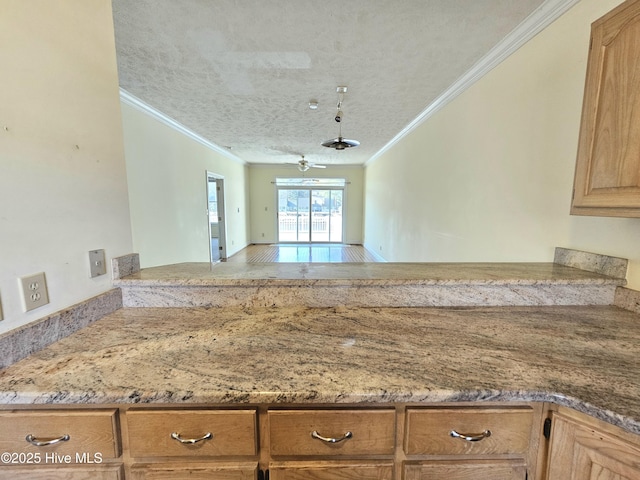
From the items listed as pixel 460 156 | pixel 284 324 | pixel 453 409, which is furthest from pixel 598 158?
pixel 460 156

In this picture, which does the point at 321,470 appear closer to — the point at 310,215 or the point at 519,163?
the point at 519,163

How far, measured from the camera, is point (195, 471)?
756mm

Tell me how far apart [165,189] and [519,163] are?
3.90m

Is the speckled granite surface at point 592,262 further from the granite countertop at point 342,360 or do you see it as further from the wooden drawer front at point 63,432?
the wooden drawer front at point 63,432

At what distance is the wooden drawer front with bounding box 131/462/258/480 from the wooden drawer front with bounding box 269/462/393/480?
0.07 meters

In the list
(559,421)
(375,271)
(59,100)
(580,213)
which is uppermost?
(59,100)

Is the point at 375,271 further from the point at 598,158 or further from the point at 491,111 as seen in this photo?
the point at 491,111

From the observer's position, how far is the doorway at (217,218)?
5.93 meters

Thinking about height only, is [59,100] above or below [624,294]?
above

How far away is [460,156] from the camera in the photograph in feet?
8.43

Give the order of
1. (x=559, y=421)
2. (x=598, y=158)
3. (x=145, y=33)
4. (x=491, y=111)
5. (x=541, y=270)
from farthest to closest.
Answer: (x=491, y=111), (x=145, y=33), (x=541, y=270), (x=598, y=158), (x=559, y=421)

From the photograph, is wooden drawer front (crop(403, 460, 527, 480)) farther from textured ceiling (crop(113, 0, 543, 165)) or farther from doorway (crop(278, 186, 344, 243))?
doorway (crop(278, 186, 344, 243))

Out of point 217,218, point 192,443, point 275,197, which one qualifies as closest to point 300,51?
point 192,443

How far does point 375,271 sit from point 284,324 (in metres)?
0.59
